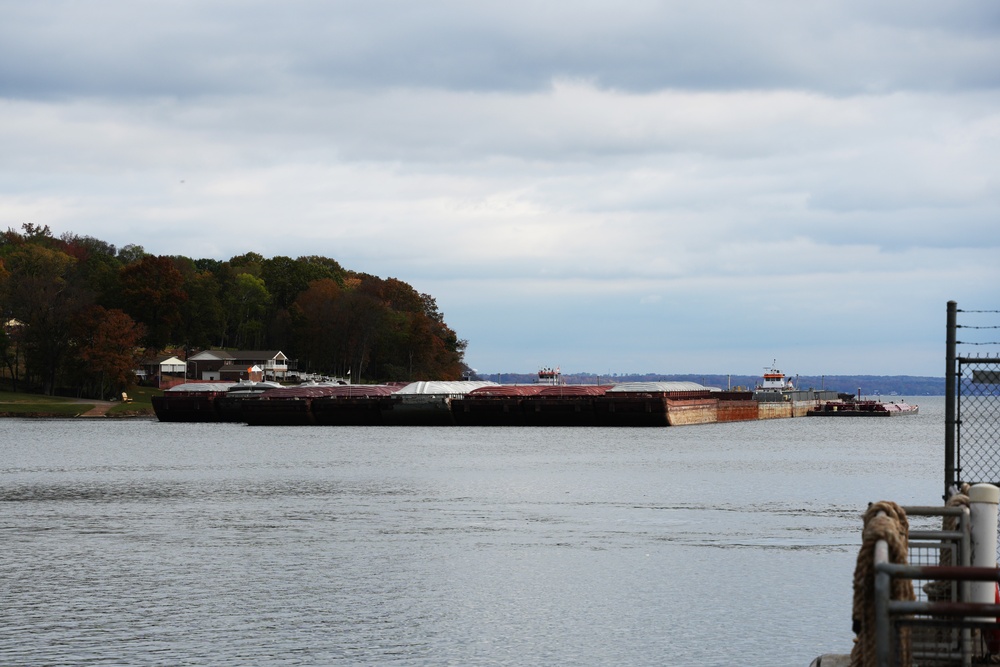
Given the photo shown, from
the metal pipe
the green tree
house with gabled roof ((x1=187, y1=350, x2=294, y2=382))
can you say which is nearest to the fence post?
the metal pipe

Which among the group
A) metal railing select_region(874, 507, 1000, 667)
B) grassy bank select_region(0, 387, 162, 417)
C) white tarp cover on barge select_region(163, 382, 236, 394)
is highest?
white tarp cover on barge select_region(163, 382, 236, 394)

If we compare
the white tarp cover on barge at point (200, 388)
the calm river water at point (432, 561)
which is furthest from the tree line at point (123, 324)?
the calm river water at point (432, 561)

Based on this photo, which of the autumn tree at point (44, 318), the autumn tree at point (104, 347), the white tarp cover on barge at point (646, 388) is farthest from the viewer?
the autumn tree at point (44, 318)

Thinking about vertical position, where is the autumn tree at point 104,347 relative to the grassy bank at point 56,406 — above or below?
above

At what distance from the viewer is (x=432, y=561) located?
2806cm

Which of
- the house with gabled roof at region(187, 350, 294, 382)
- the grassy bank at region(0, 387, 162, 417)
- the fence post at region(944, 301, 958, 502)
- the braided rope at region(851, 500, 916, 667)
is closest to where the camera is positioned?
the braided rope at region(851, 500, 916, 667)

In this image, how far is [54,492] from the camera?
157 feet

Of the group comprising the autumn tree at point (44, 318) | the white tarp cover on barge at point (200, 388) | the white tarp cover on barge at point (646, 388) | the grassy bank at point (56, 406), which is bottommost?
the grassy bank at point (56, 406)

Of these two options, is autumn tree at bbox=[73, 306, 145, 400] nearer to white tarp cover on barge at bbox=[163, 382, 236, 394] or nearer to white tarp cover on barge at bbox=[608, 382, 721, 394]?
white tarp cover on barge at bbox=[163, 382, 236, 394]

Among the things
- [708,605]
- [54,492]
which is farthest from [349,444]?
[708,605]

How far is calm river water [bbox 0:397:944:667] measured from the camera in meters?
19.4

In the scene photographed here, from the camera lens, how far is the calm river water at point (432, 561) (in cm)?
1938

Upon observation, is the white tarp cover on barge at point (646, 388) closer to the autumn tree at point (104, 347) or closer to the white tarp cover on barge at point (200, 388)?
the white tarp cover on barge at point (200, 388)

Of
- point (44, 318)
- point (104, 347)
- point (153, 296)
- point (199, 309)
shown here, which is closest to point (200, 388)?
point (104, 347)
